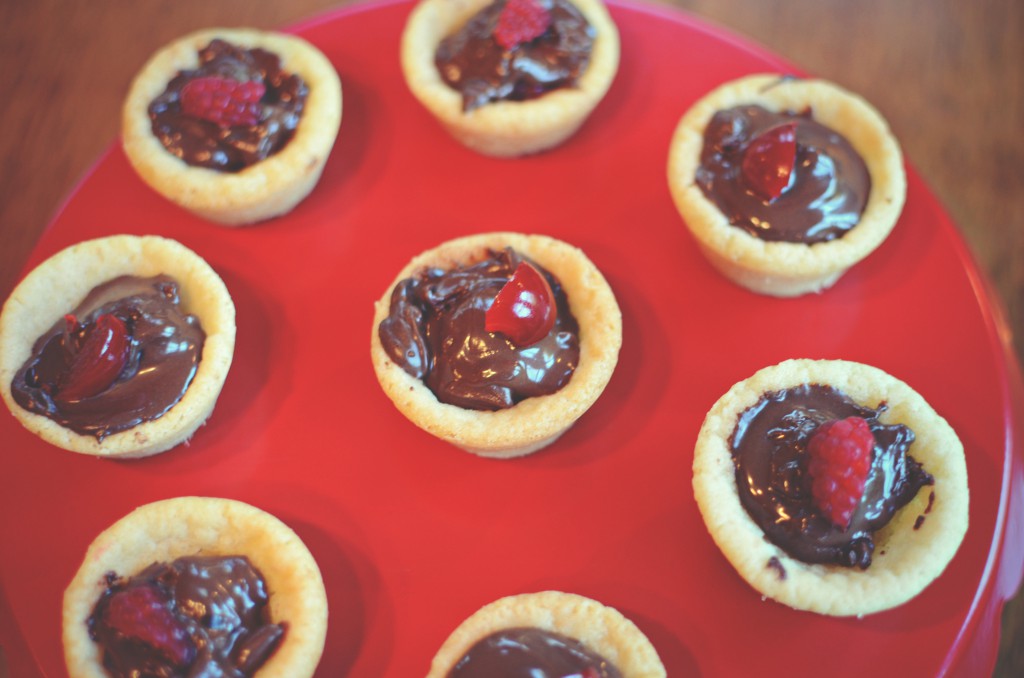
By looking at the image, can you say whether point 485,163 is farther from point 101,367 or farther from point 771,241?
point 101,367

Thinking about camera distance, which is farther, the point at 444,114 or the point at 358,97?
the point at 358,97

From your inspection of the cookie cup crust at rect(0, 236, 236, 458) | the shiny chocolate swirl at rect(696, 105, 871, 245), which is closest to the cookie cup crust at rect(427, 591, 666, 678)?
the cookie cup crust at rect(0, 236, 236, 458)

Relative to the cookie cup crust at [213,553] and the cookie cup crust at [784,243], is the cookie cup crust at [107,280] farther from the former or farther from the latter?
the cookie cup crust at [784,243]

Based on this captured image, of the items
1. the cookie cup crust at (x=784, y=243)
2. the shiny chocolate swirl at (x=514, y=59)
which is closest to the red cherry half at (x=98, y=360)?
the shiny chocolate swirl at (x=514, y=59)

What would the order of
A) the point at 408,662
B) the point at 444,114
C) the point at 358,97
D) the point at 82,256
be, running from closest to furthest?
1. the point at 408,662
2. the point at 82,256
3. the point at 444,114
4. the point at 358,97

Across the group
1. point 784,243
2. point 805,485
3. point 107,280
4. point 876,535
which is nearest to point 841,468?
point 805,485

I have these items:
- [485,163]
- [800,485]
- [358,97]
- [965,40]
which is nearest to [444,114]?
[485,163]
